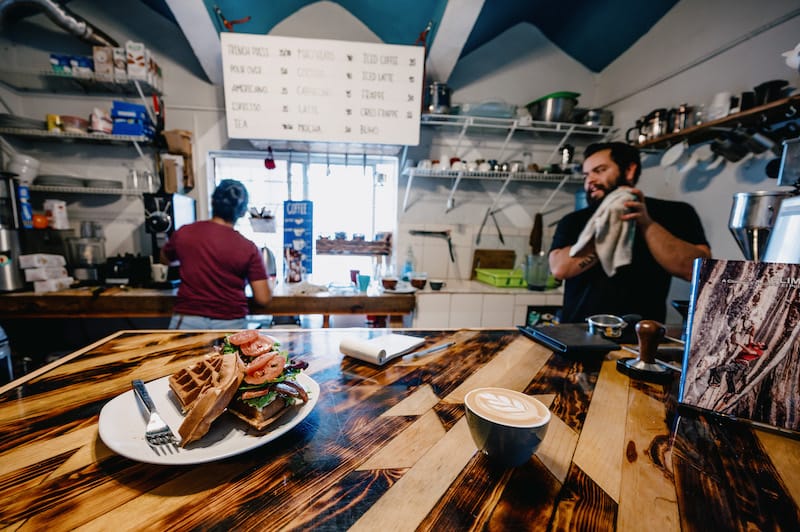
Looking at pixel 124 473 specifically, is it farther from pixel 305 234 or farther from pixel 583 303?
pixel 305 234

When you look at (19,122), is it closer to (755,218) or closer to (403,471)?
(403,471)

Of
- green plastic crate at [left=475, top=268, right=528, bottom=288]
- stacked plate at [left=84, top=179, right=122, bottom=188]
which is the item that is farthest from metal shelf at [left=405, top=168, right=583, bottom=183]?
stacked plate at [left=84, top=179, right=122, bottom=188]

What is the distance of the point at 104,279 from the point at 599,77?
4.71 meters

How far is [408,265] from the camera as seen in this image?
300 centimetres

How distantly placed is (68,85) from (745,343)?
13.8ft

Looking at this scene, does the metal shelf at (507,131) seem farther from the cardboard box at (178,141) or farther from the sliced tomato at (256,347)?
the sliced tomato at (256,347)

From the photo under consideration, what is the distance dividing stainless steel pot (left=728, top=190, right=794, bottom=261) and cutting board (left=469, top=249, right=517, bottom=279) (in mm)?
2128

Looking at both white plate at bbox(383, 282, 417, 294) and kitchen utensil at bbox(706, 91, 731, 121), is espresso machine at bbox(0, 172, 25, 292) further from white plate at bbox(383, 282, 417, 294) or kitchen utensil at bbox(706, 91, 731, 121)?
kitchen utensil at bbox(706, 91, 731, 121)

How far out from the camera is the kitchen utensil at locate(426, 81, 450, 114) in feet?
8.61

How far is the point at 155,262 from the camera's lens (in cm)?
244

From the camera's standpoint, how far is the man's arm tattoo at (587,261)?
1721 mm

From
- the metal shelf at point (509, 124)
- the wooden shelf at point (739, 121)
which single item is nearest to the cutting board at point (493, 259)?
the metal shelf at point (509, 124)

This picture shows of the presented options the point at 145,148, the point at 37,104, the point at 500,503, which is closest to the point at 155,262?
the point at 145,148

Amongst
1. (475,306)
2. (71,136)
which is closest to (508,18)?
(475,306)
